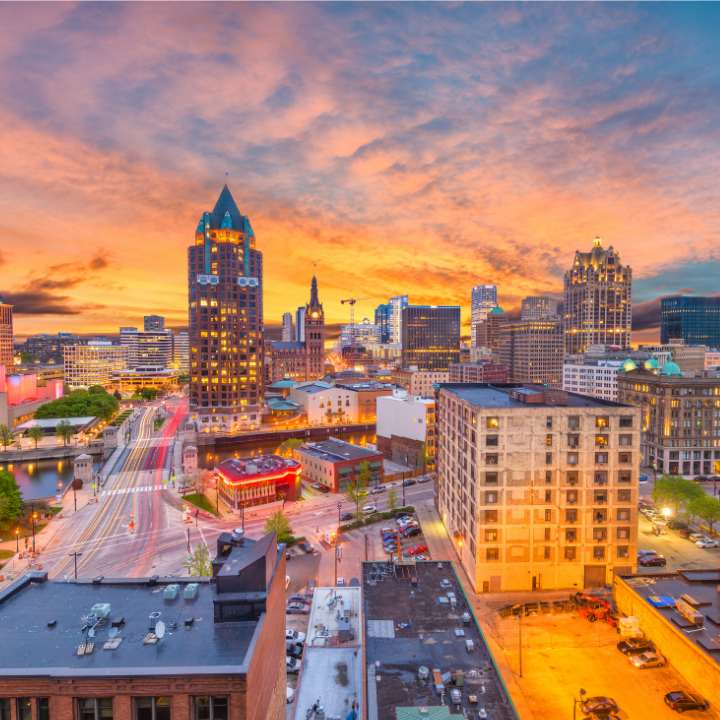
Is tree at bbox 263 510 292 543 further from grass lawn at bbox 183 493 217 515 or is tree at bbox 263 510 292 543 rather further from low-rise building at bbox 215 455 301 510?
grass lawn at bbox 183 493 217 515

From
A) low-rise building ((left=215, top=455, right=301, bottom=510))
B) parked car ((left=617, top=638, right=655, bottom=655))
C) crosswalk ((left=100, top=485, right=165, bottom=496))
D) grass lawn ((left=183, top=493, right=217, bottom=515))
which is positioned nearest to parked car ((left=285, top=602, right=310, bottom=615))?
parked car ((left=617, top=638, right=655, bottom=655))

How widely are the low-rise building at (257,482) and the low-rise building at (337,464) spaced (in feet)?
25.7

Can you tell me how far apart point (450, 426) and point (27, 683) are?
54.5m

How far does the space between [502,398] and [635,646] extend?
3145 cm

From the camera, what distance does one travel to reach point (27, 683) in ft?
63.4

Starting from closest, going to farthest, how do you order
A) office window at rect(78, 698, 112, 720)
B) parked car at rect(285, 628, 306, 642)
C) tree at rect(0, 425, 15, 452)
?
office window at rect(78, 698, 112, 720)
parked car at rect(285, 628, 306, 642)
tree at rect(0, 425, 15, 452)

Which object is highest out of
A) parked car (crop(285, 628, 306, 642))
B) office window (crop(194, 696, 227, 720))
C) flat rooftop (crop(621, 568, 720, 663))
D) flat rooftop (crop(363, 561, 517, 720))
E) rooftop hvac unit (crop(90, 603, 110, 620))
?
rooftop hvac unit (crop(90, 603, 110, 620))

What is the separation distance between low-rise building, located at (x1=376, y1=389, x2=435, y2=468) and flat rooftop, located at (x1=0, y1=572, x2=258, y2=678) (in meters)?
80.4

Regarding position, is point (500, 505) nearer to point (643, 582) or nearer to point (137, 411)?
point (643, 582)

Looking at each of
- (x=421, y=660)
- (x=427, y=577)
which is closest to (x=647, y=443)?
(x=427, y=577)

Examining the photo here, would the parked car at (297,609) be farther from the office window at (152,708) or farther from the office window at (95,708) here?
the office window at (95,708)

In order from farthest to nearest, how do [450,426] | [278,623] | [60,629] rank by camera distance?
[450,426]
[278,623]
[60,629]

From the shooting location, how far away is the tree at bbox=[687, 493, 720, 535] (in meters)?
65.8

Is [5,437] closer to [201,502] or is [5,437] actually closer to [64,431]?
[64,431]
